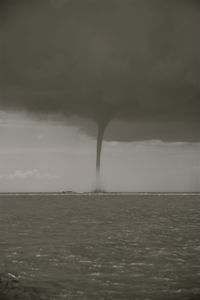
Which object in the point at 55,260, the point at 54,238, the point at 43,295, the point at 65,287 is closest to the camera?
the point at 43,295

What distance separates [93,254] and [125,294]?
47.1ft

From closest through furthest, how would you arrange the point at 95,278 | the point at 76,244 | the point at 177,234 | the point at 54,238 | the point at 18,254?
the point at 95,278
the point at 18,254
the point at 76,244
the point at 54,238
the point at 177,234

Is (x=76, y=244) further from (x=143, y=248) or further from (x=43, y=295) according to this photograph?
(x=43, y=295)

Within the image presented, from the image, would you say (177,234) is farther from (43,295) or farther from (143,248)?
(43,295)

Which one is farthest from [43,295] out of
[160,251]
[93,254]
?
[160,251]

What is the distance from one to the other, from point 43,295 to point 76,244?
21806 mm

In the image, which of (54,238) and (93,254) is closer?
(93,254)

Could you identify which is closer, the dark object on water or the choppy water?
the dark object on water

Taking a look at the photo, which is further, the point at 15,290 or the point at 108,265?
the point at 108,265

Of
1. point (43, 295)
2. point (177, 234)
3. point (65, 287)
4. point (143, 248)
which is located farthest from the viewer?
point (177, 234)

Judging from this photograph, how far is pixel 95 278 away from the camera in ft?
87.3

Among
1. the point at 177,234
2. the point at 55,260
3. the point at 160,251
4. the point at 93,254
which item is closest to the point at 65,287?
the point at 55,260

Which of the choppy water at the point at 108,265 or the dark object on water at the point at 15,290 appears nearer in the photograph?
the dark object on water at the point at 15,290

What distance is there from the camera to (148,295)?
22.3 meters
